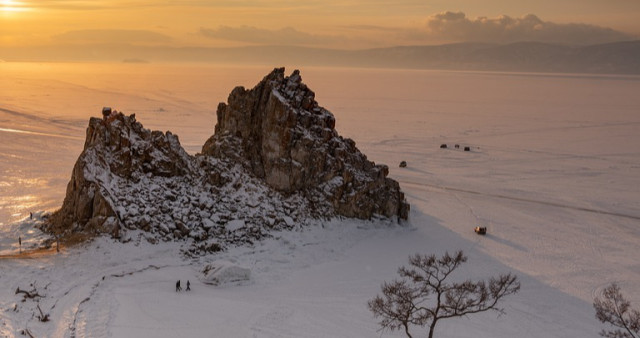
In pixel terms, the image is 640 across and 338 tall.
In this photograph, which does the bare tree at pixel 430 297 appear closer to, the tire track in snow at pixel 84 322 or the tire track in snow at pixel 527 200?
the tire track in snow at pixel 84 322

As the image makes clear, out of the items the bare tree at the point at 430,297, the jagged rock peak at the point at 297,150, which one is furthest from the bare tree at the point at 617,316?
the jagged rock peak at the point at 297,150

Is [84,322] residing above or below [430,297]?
below

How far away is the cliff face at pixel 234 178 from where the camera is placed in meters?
41.4

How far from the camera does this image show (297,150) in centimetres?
4853

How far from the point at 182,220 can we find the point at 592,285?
110 feet

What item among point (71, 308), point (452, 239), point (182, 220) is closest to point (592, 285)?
point (452, 239)

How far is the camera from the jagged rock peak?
4822cm

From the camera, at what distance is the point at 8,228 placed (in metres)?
42.6

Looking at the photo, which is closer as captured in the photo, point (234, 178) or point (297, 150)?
point (234, 178)

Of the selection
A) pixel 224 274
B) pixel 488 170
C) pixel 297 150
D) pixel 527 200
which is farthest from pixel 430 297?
pixel 488 170

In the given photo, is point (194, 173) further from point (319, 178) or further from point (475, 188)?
point (475, 188)

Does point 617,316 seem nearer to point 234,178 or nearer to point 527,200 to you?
point 234,178

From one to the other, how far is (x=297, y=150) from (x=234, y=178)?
259 inches

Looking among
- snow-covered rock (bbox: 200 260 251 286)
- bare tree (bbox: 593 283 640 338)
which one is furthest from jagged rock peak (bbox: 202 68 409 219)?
bare tree (bbox: 593 283 640 338)
